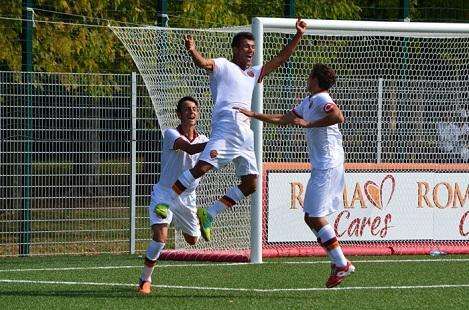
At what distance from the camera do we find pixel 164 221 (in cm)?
1323

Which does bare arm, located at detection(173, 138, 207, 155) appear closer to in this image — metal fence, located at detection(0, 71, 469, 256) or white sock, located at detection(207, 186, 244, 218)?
white sock, located at detection(207, 186, 244, 218)

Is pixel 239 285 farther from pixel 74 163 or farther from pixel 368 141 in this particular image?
pixel 74 163

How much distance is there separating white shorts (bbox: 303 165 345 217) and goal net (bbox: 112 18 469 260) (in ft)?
14.4

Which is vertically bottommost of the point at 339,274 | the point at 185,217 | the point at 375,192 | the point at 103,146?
the point at 339,274

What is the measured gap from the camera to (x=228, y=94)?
45.4ft

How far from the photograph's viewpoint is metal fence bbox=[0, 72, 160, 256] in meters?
18.6

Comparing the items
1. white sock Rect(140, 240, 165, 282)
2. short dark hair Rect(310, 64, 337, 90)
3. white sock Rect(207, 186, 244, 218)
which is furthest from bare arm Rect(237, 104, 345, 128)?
white sock Rect(140, 240, 165, 282)

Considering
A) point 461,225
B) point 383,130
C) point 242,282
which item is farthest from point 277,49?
point 242,282

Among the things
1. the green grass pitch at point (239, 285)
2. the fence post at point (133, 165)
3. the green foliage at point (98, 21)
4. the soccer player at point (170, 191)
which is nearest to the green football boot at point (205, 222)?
the soccer player at point (170, 191)

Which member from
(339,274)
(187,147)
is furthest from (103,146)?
(339,274)

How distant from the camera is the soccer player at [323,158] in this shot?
42.1 feet

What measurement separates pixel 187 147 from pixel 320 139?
1.29 m

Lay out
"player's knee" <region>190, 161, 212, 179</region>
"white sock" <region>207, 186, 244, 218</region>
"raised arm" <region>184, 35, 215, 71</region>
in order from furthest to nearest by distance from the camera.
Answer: "white sock" <region>207, 186, 244, 218</region>
"player's knee" <region>190, 161, 212, 179</region>
"raised arm" <region>184, 35, 215, 71</region>

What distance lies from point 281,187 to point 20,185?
3.57 m
